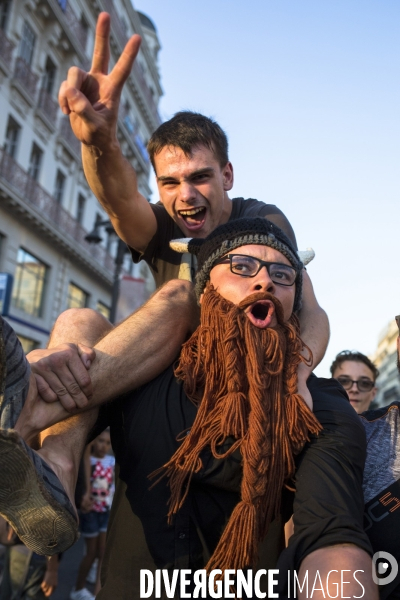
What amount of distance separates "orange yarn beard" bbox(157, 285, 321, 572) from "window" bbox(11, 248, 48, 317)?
56.3ft

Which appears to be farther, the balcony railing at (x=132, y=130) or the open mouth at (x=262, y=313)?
the balcony railing at (x=132, y=130)

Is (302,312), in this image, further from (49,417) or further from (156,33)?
(156,33)

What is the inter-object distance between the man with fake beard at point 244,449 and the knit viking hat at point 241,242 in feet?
0.04

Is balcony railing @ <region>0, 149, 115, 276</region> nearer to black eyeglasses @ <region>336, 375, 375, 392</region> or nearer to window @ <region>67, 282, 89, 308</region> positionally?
window @ <region>67, 282, 89, 308</region>

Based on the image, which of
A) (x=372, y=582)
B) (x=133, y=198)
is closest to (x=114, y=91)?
(x=133, y=198)

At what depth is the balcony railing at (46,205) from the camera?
1809cm

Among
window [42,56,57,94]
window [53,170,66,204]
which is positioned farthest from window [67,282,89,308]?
window [42,56,57,94]

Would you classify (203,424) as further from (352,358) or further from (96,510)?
(96,510)

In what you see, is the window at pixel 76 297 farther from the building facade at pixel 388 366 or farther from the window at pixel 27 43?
the building facade at pixel 388 366

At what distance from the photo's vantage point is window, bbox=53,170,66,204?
73.1 feet

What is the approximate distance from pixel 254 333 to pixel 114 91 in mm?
1059

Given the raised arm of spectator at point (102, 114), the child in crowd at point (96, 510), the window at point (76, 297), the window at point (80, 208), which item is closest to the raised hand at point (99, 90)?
the raised arm of spectator at point (102, 114)

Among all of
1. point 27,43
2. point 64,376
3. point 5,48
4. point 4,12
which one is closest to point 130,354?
point 64,376

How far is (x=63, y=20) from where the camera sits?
21.2 meters
